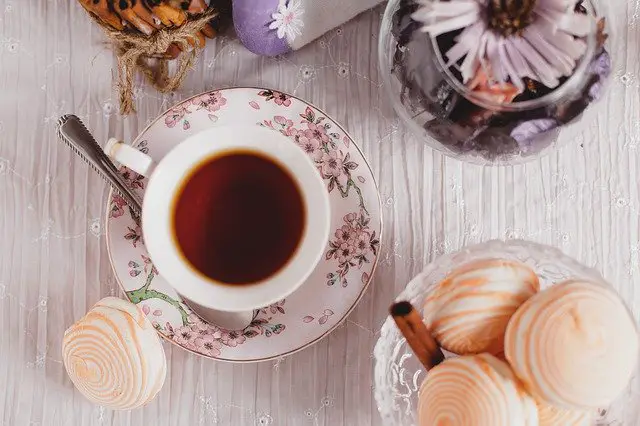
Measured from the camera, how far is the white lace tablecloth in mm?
835

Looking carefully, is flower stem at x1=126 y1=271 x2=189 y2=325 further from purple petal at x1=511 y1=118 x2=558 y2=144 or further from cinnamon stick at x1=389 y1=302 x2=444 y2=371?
purple petal at x1=511 y1=118 x2=558 y2=144

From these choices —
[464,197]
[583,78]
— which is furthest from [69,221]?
[583,78]

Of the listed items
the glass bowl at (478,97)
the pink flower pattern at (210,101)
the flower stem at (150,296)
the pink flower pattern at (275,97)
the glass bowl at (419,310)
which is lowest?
the glass bowl at (419,310)

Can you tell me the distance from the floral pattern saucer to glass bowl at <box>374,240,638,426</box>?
2.5 inches

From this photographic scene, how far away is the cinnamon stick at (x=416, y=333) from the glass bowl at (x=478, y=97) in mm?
189

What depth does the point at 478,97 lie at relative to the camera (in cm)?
63

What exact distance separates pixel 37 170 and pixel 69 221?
0.24 feet

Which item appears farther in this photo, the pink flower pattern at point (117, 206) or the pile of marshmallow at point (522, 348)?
the pink flower pattern at point (117, 206)

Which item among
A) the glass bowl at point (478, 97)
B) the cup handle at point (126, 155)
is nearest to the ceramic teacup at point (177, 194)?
the cup handle at point (126, 155)

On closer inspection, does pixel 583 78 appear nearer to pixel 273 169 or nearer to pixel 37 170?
pixel 273 169

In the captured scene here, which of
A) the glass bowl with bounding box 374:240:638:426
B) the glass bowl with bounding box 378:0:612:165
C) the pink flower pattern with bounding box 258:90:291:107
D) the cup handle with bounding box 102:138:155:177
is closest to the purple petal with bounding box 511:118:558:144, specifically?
the glass bowl with bounding box 378:0:612:165

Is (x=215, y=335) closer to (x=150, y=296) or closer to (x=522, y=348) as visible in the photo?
(x=150, y=296)

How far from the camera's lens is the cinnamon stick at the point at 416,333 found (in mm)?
595

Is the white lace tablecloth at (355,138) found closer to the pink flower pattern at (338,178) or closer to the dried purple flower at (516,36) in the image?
the pink flower pattern at (338,178)
